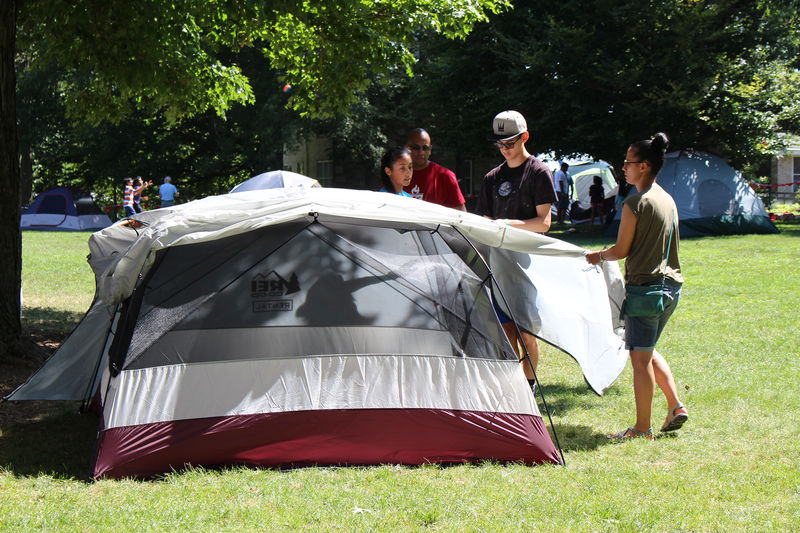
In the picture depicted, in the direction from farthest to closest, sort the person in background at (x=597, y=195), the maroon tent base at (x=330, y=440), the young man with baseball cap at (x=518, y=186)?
1. the person in background at (x=597, y=195)
2. the young man with baseball cap at (x=518, y=186)
3. the maroon tent base at (x=330, y=440)

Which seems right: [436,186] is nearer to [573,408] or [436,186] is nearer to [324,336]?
[324,336]

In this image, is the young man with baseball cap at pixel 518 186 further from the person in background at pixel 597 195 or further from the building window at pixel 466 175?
the building window at pixel 466 175

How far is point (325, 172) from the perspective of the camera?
36.7 metres

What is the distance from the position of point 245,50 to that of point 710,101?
16097 millimetres

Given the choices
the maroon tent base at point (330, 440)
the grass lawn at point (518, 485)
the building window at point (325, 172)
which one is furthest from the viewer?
the building window at point (325, 172)

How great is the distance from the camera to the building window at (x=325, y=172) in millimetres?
36281

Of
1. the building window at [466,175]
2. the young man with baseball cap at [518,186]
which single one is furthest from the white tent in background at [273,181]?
the building window at [466,175]

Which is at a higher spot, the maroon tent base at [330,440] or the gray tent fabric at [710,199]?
the gray tent fabric at [710,199]

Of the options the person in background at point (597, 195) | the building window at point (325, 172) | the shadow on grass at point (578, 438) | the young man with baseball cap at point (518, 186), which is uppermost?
the building window at point (325, 172)

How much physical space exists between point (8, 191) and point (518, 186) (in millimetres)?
4159

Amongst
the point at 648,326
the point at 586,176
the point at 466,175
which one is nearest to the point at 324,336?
the point at 648,326

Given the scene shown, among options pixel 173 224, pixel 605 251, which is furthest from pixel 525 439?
pixel 173 224

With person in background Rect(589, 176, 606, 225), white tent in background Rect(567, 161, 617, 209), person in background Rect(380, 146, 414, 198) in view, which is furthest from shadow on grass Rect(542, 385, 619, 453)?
white tent in background Rect(567, 161, 617, 209)

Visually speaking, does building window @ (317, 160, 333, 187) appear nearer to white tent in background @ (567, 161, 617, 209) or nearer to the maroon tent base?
white tent in background @ (567, 161, 617, 209)
